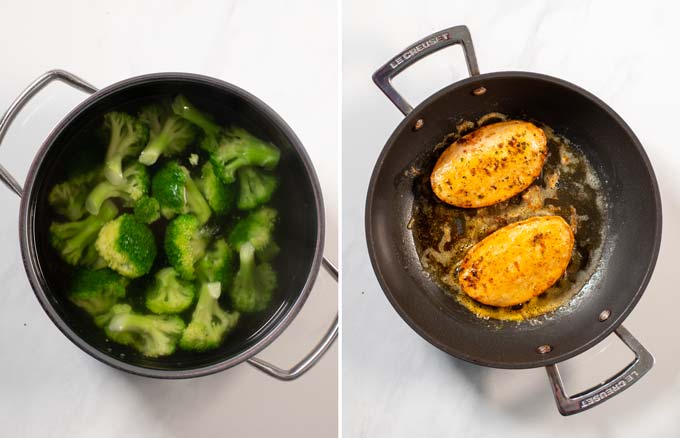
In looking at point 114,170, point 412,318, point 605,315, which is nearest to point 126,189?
point 114,170

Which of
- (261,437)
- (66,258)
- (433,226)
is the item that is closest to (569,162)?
(433,226)

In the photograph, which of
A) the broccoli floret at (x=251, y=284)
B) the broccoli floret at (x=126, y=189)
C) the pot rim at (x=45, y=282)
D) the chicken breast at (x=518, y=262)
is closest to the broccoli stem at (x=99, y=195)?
the broccoli floret at (x=126, y=189)

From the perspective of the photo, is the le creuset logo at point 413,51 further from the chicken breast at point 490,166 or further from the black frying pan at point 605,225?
the chicken breast at point 490,166

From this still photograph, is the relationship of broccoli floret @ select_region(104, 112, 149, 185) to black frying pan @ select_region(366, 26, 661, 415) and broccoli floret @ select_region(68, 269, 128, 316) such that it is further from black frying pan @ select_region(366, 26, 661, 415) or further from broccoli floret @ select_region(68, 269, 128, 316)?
black frying pan @ select_region(366, 26, 661, 415)

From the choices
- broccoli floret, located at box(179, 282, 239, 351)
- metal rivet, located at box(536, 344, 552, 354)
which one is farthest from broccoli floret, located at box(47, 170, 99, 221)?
metal rivet, located at box(536, 344, 552, 354)

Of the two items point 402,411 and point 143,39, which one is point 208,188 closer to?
point 143,39
